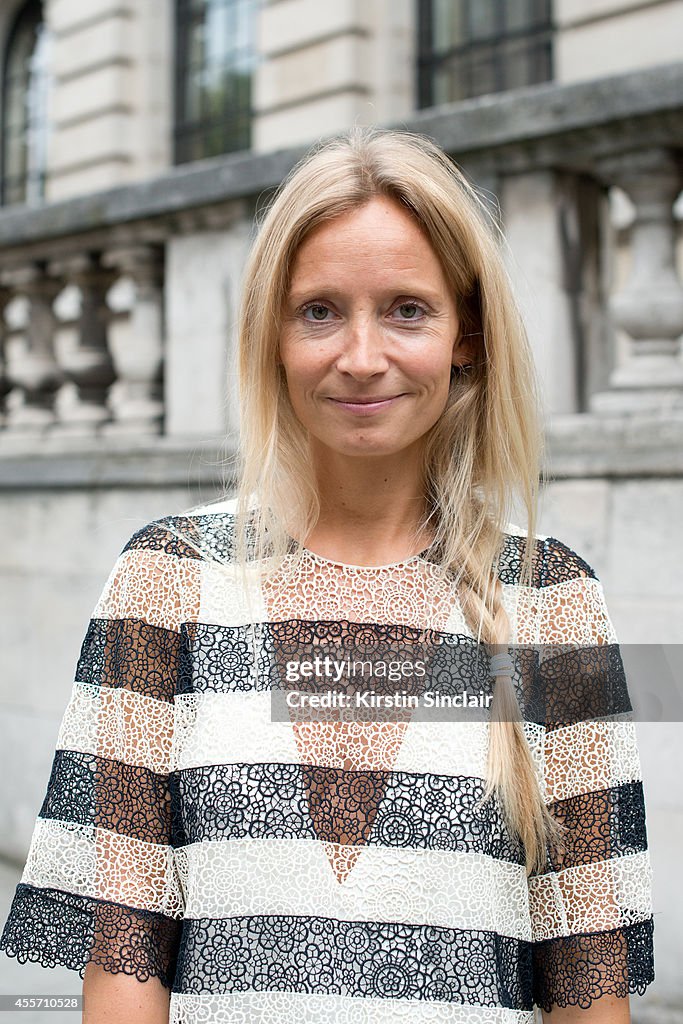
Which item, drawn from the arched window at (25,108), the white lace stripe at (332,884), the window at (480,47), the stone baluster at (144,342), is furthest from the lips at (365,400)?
the arched window at (25,108)

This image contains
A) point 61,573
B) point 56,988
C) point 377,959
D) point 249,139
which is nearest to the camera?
point 377,959

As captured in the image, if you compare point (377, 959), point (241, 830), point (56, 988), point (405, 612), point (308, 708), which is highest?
point (405, 612)

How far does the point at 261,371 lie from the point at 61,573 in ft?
11.9

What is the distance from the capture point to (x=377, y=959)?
5.36 ft

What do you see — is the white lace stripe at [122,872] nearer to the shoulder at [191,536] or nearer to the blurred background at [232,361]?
the shoulder at [191,536]

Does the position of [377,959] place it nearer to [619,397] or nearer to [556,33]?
[619,397]

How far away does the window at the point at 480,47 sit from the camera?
10.8 metres

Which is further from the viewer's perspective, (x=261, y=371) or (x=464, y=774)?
(x=261, y=371)

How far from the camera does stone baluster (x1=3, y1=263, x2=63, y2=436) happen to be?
568cm

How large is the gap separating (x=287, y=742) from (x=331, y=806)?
0.33ft

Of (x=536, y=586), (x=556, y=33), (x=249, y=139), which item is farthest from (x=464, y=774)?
(x=249, y=139)

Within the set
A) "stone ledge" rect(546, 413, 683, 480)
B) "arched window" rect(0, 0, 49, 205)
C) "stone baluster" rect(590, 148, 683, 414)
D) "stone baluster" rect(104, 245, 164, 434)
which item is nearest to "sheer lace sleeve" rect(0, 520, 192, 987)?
"stone ledge" rect(546, 413, 683, 480)

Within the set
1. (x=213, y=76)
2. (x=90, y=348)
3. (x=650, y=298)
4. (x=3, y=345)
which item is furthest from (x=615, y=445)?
(x=213, y=76)

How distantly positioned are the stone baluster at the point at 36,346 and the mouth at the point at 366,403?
162 inches
